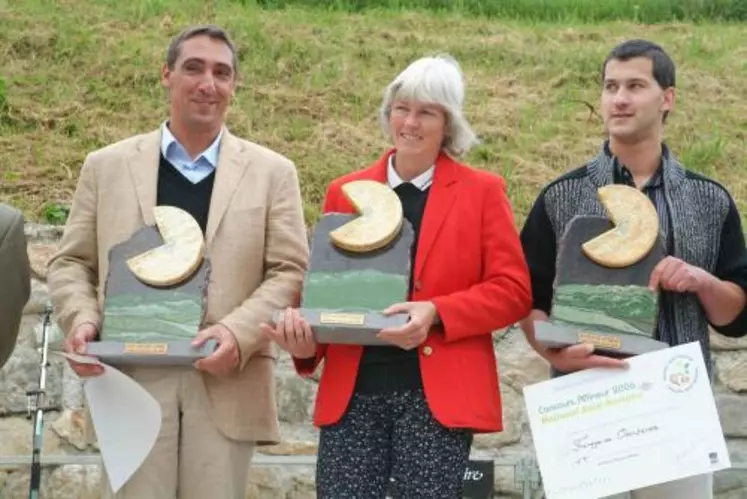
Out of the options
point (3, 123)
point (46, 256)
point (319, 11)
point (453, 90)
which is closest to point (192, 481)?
point (453, 90)

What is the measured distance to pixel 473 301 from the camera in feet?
10.9

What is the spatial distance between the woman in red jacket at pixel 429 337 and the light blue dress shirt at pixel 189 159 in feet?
1.27

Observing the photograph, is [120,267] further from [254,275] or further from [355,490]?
[355,490]

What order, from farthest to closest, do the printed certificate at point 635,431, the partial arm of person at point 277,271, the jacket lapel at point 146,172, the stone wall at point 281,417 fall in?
the stone wall at point 281,417 < the jacket lapel at point 146,172 < the partial arm of person at point 277,271 < the printed certificate at point 635,431

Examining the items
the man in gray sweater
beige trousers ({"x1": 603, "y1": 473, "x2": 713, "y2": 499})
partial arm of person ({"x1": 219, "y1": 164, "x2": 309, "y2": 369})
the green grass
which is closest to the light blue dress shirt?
partial arm of person ({"x1": 219, "y1": 164, "x2": 309, "y2": 369})

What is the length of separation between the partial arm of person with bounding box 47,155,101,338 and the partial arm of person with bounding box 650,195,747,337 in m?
1.53

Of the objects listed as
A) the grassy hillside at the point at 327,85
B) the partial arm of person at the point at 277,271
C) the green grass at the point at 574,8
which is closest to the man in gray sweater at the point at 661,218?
the partial arm of person at the point at 277,271

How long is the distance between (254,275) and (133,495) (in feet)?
2.20

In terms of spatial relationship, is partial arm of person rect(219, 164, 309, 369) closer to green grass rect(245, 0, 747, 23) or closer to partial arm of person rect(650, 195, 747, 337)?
partial arm of person rect(650, 195, 747, 337)

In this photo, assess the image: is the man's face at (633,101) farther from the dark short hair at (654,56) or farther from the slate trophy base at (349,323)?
the slate trophy base at (349,323)

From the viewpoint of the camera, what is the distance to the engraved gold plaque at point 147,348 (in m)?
3.29

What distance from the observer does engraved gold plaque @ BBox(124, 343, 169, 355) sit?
329cm

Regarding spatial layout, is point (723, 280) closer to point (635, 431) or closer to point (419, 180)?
point (635, 431)

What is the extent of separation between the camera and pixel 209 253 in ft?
11.4
